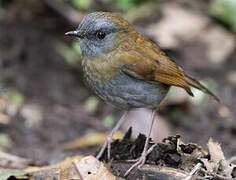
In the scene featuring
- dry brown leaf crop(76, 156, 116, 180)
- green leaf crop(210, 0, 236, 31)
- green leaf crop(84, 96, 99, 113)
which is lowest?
dry brown leaf crop(76, 156, 116, 180)

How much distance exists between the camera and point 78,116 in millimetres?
6492

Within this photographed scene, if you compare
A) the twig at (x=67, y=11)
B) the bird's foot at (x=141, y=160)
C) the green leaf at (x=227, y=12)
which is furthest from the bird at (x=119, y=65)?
the green leaf at (x=227, y=12)

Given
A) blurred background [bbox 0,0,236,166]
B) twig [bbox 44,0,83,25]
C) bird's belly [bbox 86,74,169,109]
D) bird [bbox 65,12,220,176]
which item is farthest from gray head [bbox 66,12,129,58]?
twig [bbox 44,0,83,25]

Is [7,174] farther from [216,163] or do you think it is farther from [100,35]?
[216,163]

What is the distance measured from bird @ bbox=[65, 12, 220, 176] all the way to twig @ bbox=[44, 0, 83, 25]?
3.04 m

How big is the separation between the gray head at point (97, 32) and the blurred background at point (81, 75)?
1.74 metres

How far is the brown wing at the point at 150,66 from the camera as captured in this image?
161 inches

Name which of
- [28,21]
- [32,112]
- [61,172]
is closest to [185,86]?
[61,172]

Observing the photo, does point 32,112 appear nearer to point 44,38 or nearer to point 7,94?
point 7,94

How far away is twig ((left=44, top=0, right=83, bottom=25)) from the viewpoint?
283 inches

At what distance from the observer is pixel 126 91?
4031 millimetres

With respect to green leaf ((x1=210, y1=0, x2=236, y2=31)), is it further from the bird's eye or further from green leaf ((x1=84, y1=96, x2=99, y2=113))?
the bird's eye

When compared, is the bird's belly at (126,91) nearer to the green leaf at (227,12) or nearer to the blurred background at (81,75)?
the blurred background at (81,75)

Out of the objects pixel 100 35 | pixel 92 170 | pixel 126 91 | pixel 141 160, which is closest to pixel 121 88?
pixel 126 91
